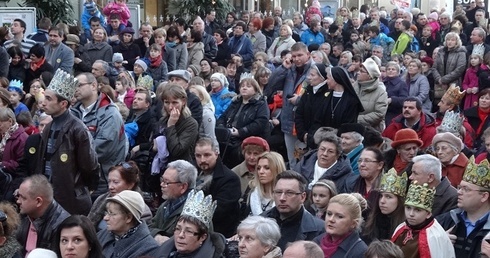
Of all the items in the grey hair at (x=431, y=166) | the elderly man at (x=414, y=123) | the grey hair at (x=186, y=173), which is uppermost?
the grey hair at (x=431, y=166)

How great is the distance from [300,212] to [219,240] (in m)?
0.79

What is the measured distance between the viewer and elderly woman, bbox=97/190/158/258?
7750mm

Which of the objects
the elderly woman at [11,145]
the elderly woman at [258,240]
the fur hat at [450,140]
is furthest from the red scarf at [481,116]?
the elderly woman at [258,240]

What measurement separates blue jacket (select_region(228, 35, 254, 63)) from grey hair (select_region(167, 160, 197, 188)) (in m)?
9.88

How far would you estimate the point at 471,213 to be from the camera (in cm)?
775

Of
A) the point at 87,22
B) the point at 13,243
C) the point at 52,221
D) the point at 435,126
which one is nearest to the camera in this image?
the point at 13,243

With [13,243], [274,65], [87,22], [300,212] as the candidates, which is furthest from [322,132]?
[87,22]

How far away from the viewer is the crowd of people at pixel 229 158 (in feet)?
24.7

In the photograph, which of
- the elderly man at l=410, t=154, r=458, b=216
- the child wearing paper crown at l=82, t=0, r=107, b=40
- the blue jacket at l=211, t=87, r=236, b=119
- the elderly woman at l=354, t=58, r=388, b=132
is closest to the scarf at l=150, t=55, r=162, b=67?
the blue jacket at l=211, t=87, r=236, b=119

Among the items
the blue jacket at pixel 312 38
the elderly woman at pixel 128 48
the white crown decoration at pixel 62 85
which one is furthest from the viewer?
the blue jacket at pixel 312 38

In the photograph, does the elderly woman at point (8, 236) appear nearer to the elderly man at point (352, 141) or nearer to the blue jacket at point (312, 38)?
the elderly man at point (352, 141)

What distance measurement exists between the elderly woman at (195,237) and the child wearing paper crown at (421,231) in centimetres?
134

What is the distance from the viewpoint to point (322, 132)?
10539 mm

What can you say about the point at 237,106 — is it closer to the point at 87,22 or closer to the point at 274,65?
the point at 274,65
